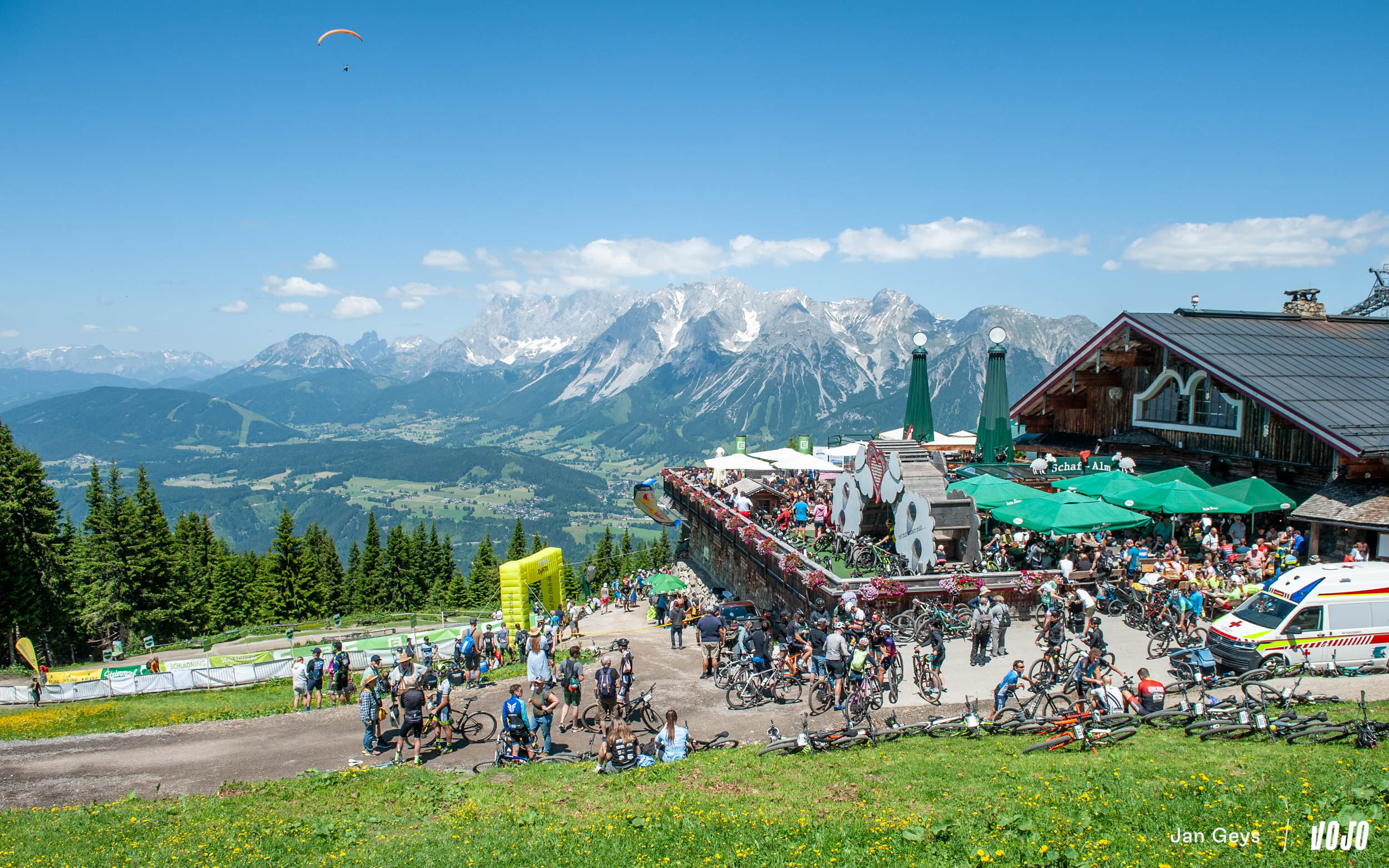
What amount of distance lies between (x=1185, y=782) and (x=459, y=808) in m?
9.15

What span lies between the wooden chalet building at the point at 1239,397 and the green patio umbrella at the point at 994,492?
8078 mm

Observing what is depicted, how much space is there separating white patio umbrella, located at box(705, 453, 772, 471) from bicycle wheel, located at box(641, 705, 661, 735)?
75.8 feet

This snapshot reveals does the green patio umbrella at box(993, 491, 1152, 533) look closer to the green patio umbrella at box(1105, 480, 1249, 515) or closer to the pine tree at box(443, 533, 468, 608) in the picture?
the green patio umbrella at box(1105, 480, 1249, 515)

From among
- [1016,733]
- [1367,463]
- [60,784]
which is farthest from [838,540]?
[60,784]

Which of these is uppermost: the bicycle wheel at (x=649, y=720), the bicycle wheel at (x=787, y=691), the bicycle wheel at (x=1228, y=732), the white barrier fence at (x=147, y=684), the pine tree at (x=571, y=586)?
the bicycle wheel at (x=1228, y=732)

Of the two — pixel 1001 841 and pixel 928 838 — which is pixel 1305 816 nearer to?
pixel 1001 841

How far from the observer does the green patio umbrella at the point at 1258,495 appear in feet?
74.2

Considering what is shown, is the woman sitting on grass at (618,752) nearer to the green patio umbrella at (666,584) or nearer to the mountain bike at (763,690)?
the mountain bike at (763,690)

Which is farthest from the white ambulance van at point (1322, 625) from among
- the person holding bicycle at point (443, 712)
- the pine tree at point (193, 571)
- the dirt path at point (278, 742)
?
the pine tree at point (193, 571)

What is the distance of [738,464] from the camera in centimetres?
3853

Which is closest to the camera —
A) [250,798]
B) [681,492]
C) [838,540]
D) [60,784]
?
[250,798]

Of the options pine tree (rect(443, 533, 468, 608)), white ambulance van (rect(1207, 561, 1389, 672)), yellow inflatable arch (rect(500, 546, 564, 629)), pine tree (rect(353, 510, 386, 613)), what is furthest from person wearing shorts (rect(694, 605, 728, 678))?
pine tree (rect(353, 510, 386, 613))

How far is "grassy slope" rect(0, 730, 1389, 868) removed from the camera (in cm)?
797

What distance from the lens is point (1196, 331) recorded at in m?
29.2
